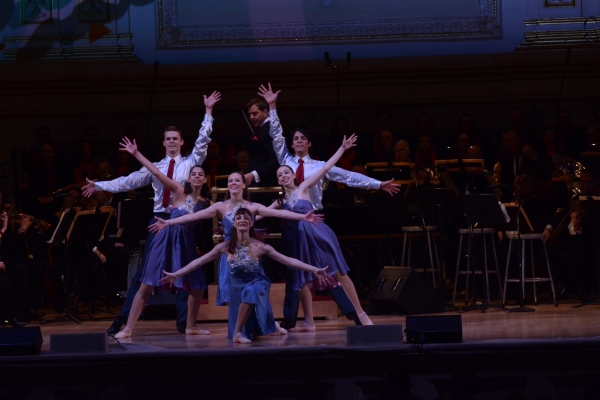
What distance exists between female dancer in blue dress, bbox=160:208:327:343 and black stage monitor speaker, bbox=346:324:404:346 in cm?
90

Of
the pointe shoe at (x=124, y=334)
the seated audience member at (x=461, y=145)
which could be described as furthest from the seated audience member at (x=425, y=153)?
the pointe shoe at (x=124, y=334)

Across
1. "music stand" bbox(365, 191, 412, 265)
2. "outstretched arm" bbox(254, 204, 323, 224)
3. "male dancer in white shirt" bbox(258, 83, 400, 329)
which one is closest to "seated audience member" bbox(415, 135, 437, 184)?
"music stand" bbox(365, 191, 412, 265)

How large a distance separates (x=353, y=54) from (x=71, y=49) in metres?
3.35

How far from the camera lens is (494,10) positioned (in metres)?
12.5

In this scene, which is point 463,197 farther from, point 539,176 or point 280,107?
point 280,107

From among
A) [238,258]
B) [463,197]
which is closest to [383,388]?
[238,258]

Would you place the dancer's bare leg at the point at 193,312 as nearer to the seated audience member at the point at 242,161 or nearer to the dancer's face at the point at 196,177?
the dancer's face at the point at 196,177

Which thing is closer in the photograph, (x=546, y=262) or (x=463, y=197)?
(x=463, y=197)

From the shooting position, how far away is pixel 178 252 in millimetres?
7609

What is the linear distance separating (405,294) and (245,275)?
1.66 metres

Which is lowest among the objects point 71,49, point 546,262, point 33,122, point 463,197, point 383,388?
point 383,388

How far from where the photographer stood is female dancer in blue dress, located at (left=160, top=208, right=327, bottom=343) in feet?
23.7

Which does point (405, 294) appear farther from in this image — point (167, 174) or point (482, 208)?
point (167, 174)

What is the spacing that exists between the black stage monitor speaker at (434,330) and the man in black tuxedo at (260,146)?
2257mm
